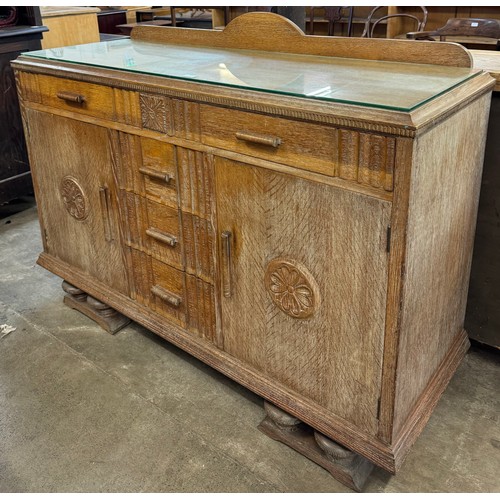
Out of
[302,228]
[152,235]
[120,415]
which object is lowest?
[120,415]

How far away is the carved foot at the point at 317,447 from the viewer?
1.38 meters

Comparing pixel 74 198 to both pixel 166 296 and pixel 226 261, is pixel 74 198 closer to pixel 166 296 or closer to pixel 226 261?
pixel 166 296

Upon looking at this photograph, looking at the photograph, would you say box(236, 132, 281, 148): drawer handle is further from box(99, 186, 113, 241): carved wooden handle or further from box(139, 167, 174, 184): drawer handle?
box(99, 186, 113, 241): carved wooden handle

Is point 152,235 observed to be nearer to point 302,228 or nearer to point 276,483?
point 302,228

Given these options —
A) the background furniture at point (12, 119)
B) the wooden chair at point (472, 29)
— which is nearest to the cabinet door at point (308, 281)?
the wooden chair at point (472, 29)

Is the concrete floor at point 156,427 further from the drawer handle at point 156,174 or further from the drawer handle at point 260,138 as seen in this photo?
the drawer handle at point 260,138

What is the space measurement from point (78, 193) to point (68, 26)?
107 inches

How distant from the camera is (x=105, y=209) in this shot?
5.85 feet

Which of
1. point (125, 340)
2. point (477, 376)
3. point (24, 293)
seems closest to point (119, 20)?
point (24, 293)

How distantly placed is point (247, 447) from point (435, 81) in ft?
3.30

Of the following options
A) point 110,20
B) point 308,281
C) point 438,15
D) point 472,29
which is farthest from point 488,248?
point 110,20

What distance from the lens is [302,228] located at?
1254 millimetres

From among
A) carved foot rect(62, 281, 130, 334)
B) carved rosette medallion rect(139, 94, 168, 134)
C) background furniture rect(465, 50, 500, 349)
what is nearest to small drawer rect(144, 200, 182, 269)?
carved rosette medallion rect(139, 94, 168, 134)

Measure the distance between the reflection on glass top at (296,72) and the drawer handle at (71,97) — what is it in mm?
95
